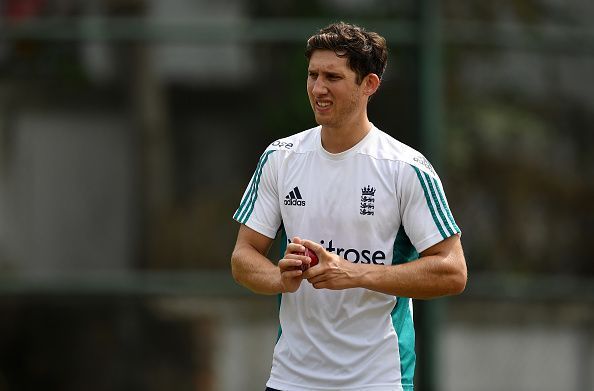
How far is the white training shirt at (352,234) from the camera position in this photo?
5.35 metres

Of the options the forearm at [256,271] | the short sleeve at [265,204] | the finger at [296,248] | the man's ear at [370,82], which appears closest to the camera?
the finger at [296,248]

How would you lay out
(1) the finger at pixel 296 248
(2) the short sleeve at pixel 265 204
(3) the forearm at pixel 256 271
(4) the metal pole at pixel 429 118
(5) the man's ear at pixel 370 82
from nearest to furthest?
(1) the finger at pixel 296 248 → (3) the forearm at pixel 256 271 → (5) the man's ear at pixel 370 82 → (2) the short sleeve at pixel 265 204 → (4) the metal pole at pixel 429 118

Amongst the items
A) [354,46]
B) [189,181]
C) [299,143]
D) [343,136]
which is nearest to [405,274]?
[343,136]

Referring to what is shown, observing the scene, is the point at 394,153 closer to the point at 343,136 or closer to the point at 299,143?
the point at 343,136

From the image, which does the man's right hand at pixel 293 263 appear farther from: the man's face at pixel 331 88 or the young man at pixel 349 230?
the man's face at pixel 331 88

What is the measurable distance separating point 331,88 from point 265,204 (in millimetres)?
566

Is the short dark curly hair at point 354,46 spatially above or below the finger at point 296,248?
above

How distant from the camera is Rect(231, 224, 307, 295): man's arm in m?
5.10

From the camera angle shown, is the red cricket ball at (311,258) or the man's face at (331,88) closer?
the red cricket ball at (311,258)

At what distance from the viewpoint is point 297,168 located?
550 centimetres

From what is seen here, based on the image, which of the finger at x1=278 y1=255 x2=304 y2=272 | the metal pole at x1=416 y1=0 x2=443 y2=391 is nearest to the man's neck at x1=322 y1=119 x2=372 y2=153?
the finger at x1=278 y1=255 x2=304 y2=272

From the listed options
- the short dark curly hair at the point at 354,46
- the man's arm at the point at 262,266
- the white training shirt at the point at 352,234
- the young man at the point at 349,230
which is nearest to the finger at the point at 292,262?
the man's arm at the point at 262,266

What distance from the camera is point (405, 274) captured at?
5.21 meters

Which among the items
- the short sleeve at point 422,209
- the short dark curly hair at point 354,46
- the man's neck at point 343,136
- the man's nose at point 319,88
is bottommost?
the short sleeve at point 422,209
